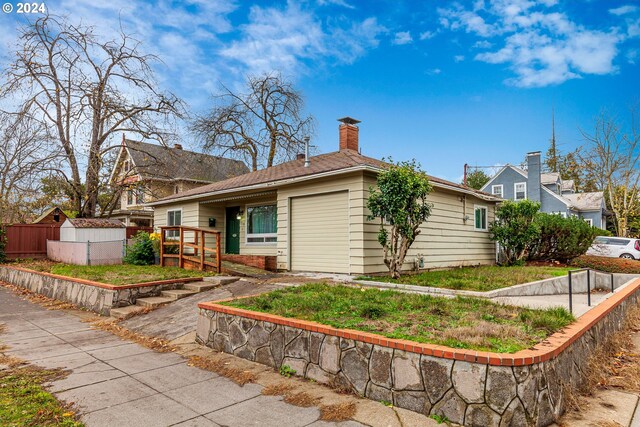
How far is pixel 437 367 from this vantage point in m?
3.29

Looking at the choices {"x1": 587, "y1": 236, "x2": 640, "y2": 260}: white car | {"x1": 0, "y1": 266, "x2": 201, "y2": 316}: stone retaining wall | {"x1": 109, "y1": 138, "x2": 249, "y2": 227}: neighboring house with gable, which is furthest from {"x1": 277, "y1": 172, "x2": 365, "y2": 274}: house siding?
{"x1": 587, "y1": 236, "x2": 640, "y2": 260}: white car

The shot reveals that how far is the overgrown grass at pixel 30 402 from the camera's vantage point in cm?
323

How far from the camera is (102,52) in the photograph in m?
17.8

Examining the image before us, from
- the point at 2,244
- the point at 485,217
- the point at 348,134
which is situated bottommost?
the point at 2,244

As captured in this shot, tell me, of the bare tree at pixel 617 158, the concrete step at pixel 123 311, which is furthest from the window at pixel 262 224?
the bare tree at pixel 617 158

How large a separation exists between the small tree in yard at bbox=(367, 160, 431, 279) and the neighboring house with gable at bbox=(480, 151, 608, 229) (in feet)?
63.1

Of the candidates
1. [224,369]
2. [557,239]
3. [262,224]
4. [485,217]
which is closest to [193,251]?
[262,224]

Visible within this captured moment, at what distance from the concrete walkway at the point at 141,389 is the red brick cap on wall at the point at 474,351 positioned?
2.53 ft

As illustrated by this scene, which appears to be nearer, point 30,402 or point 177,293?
point 30,402

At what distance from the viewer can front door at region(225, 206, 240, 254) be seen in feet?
47.6

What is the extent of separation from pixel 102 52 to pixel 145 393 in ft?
60.3

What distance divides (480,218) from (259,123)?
15660 mm

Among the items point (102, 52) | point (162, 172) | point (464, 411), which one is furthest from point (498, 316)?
point (162, 172)

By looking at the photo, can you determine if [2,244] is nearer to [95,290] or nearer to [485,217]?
[95,290]
